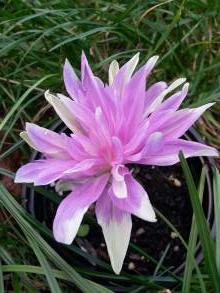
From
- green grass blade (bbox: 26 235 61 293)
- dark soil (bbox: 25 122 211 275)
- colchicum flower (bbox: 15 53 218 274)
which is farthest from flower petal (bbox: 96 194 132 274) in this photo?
dark soil (bbox: 25 122 211 275)

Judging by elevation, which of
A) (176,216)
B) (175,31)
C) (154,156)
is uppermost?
(175,31)

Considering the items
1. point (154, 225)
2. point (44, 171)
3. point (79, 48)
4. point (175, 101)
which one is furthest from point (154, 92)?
point (79, 48)

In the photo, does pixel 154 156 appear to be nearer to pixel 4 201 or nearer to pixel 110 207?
pixel 110 207

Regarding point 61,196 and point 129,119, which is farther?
point 61,196

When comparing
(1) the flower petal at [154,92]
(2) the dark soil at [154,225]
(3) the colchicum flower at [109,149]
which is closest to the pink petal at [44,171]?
(3) the colchicum flower at [109,149]

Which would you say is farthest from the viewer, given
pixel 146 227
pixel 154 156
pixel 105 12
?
pixel 105 12

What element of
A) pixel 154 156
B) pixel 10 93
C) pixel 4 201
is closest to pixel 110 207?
pixel 154 156
